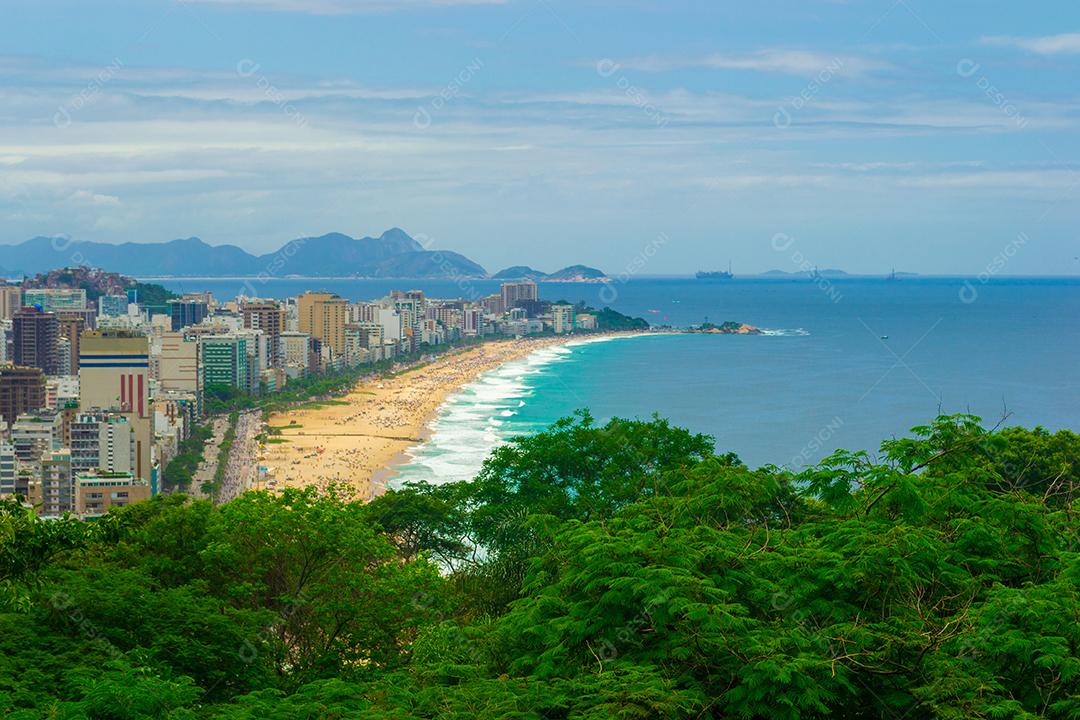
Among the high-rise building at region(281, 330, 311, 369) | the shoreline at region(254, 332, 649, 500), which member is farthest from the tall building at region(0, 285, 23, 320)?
the shoreline at region(254, 332, 649, 500)

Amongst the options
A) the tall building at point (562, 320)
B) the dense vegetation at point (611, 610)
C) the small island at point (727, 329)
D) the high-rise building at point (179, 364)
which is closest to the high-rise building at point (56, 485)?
the high-rise building at point (179, 364)

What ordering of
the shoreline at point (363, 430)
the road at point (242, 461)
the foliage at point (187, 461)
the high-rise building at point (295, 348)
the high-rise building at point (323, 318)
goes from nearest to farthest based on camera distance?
the road at point (242, 461) < the shoreline at point (363, 430) < the foliage at point (187, 461) < the high-rise building at point (295, 348) < the high-rise building at point (323, 318)

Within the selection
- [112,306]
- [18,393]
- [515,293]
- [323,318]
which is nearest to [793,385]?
[18,393]

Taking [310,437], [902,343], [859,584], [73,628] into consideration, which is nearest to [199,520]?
[73,628]

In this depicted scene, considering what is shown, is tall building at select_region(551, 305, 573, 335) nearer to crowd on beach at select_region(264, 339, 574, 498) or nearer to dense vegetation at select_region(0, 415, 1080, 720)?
crowd on beach at select_region(264, 339, 574, 498)

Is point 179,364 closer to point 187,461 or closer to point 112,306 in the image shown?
point 187,461

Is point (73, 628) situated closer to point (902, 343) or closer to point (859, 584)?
point (859, 584)

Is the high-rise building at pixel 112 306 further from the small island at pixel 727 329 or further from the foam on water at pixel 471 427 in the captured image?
the small island at pixel 727 329
